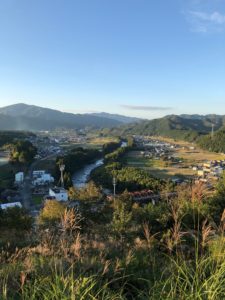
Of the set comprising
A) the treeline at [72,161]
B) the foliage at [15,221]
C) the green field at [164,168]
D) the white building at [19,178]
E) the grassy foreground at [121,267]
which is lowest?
the green field at [164,168]

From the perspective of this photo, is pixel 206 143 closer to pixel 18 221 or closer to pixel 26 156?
pixel 26 156

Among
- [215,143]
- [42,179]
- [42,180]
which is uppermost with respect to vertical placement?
[215,143]

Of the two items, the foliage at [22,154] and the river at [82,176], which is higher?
the foliage at [22,154]

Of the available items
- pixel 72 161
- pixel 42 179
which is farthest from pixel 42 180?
pixel 72 161

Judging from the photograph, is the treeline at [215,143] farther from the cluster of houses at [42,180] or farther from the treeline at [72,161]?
the cluster of houses at [42,180]

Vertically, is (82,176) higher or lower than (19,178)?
lower

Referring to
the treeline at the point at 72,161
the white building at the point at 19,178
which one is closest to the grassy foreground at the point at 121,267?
the treeline at the point at 72,161

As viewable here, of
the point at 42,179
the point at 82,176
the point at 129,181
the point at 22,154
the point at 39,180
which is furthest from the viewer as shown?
the point at 22,154

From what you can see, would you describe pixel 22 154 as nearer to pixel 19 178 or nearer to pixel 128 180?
pixel 19 178

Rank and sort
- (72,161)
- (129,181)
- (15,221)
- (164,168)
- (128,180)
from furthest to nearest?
(164,168) → (72,161) → (128,180) → (129,181) → (15,221)

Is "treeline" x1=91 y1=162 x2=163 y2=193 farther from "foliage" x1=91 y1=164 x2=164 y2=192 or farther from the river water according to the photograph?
the river water

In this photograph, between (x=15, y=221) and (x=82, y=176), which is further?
(x=82, y=176)
